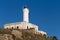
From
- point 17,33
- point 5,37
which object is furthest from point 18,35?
point 5,37

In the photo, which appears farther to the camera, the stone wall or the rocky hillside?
the rocky hillside

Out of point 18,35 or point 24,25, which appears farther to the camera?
point 24,25

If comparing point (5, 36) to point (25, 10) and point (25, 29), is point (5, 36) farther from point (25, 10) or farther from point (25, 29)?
point (25, 10)

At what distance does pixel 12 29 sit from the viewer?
71625mm

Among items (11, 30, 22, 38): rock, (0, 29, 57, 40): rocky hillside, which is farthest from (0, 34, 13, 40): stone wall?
(11, 30, 22, 38): rock

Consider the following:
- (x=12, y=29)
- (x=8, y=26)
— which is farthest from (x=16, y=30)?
(x=8, y=26)

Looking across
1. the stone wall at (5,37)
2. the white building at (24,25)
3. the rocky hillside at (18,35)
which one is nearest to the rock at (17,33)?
the rocky hillside at (18,35)

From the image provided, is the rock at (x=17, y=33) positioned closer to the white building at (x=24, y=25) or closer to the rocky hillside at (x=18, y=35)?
the rocky hillside at (x=18, y=35)

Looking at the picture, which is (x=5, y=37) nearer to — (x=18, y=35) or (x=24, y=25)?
(x=18, y=35)

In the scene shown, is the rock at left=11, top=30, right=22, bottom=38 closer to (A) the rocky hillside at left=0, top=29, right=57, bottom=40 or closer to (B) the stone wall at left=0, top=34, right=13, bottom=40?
(A) the rocky hillside at left=0, top=29, right=57, bottom=40

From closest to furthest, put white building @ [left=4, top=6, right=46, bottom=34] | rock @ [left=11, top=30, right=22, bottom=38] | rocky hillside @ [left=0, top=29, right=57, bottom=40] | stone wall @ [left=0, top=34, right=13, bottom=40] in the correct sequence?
stone wall @ [left=0, top=34, right=13, bottom=40] < rocky hillside @ [left=0, top=29, right=57, bottom=40] < rock @ [left=11, top=30, right=22, bottom=38] < white building @ [left=4, top=6, right=46, bottom=34]

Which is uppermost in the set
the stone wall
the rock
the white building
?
the white building

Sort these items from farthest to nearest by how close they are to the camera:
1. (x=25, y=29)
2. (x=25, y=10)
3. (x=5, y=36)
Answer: (x=25, y=10), (x=25, y=29), (x=5, y=36)

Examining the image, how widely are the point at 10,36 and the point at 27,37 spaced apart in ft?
14.6
